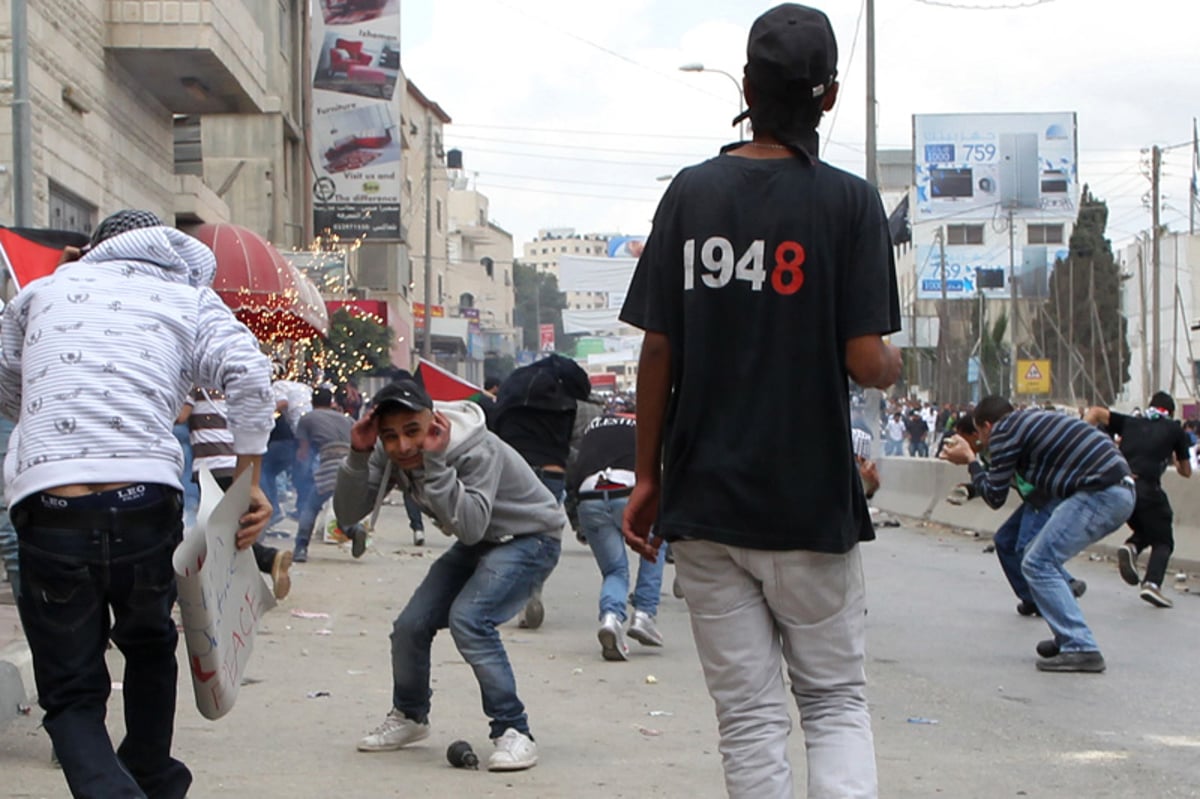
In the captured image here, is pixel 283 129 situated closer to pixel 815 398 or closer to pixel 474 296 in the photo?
pixel 815 398

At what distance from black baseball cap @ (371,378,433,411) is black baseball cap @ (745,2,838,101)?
2.44 meters

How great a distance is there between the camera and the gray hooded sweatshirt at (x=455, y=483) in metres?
5.75

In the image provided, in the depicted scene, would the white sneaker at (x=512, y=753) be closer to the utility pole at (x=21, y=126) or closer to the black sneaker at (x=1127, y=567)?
the black sneaker at (x=1127, y=567)

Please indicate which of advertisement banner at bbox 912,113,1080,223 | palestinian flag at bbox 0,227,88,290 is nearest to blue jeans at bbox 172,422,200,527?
palestinian flag at bbox 0,227,88,290

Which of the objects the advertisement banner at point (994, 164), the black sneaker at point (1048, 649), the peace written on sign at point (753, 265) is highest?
the advertisement banner at point (994, 164)

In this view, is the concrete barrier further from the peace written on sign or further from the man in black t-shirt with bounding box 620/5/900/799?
the peace written on sign

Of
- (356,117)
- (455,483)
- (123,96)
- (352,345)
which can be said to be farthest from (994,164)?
(455,483)

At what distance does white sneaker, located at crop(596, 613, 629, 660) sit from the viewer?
8.84m

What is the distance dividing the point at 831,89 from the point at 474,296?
107398 millimetres

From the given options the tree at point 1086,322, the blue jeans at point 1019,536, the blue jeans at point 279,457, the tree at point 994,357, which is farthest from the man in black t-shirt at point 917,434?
the blue jeans at point 1019,536

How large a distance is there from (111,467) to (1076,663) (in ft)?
19.8

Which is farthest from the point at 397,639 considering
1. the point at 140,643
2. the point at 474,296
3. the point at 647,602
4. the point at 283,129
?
the point at 474,296

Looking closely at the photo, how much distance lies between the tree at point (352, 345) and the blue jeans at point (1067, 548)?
23.6 metres

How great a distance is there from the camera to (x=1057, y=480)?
912 cm
